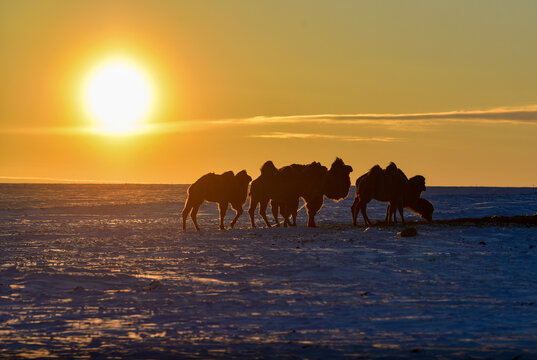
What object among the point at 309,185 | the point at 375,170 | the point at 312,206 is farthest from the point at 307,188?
the point at 375,170

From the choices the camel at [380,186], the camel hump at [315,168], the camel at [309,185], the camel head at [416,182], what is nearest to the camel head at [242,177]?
the camel at [309,185]

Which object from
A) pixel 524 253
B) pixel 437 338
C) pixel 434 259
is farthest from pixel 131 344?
pixel 524 253

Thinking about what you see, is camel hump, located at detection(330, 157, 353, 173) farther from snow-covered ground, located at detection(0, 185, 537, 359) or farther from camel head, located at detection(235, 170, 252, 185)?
snow-covered ground, located at detection(0, 185, 537, 359)

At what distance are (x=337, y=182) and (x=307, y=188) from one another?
116 centimetres

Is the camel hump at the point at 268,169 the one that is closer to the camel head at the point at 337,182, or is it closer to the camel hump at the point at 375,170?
the camel head at the point at 337,182

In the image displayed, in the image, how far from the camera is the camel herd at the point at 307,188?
86.9ft

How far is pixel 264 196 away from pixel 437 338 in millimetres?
17602

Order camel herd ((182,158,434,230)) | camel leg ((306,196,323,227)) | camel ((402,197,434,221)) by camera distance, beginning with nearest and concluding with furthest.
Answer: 1. camel herd ((182,158,434,230))
2. camel leg ((306,196,323,227))
3. camel ((402,197,434,221))

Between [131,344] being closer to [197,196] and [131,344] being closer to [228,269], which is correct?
[228,269]

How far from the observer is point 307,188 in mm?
27219

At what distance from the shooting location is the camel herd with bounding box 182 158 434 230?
2648 centimetres

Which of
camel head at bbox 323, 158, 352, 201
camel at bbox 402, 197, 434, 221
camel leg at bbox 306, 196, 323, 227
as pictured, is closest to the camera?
camel leg at bbox 306, 196, 323, 227

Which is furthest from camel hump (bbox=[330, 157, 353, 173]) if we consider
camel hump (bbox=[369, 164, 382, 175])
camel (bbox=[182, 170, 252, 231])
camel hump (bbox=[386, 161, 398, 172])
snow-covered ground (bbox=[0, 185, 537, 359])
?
snow-covered ground (bbox=[0, 185, 537, 359])

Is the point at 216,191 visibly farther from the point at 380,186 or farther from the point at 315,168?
the point at 380,186
